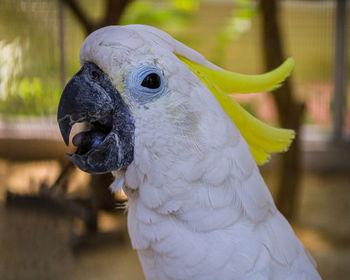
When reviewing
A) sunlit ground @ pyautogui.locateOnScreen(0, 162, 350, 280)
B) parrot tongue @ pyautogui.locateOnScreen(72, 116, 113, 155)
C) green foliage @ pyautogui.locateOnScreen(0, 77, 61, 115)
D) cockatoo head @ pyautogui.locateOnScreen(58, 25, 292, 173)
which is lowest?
sunlit ground @ pyautogui.locateOnScreen(0, 162, 350, 280)

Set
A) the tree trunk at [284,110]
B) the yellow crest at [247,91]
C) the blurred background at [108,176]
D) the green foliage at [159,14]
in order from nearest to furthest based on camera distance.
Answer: the yellow crest at [247,91] < the blurred background at [108,176] < the tree trunk at [284,110] < the green foliage at [159,14]

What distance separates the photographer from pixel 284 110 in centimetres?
332

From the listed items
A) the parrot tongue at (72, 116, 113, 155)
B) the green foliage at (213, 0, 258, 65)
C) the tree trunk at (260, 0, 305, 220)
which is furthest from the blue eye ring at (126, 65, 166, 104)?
the green foliage at (213, 0, 258, 65)

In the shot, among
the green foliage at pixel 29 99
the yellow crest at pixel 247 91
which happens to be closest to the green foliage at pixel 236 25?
the green foliage at pixel 29 99

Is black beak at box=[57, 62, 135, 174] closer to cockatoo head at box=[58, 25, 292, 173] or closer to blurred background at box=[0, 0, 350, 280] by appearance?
cockatoo head at box=[58, 25, 292, 173]

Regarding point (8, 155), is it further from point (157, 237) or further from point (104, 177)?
point (157, 237)

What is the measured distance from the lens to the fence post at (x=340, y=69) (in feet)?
15.9

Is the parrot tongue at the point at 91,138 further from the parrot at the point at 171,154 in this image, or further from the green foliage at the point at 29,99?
the green foliage at the point at 29,99

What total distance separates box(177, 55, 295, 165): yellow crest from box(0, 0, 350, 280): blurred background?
1.02m

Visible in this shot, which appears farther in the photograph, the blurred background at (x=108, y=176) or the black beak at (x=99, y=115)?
the blurred background at (x=108, y=176)

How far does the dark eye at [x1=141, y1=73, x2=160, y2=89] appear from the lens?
36.3 inches

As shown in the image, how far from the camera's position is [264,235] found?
3.47 ft

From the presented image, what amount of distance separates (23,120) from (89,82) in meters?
1.83

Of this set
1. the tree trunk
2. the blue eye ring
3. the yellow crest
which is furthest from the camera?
the tree trunk
